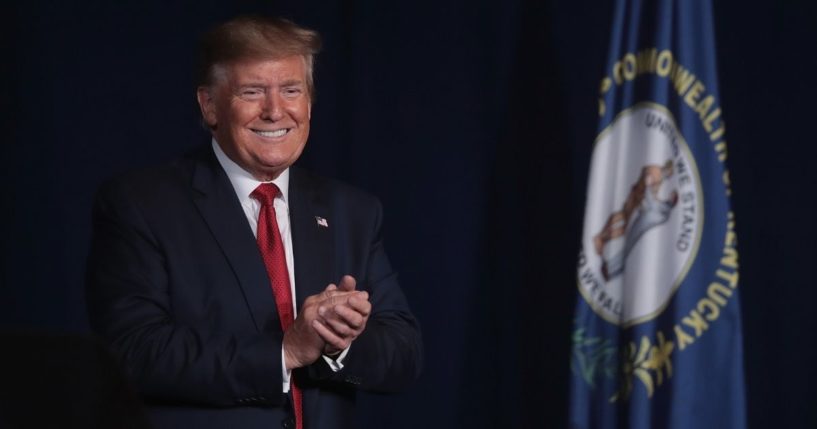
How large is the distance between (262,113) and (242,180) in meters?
0.15

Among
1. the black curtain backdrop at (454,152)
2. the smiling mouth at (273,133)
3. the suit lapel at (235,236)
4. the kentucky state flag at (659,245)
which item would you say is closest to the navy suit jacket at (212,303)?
the suit lapel at (235,236)

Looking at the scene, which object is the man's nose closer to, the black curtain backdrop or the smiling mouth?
the smiling mouth

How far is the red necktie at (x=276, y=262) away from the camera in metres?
2.41

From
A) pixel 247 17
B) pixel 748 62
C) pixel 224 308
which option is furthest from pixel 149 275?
pixel 748 62

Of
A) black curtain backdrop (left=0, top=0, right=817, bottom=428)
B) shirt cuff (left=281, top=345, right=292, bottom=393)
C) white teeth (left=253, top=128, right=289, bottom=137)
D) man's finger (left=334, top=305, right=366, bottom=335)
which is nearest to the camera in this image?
man's finger (left=334, top=305, right=366, bottom=335)

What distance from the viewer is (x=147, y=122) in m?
4.02

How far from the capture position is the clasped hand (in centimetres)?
221

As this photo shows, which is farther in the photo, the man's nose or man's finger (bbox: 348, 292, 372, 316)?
the man's nose

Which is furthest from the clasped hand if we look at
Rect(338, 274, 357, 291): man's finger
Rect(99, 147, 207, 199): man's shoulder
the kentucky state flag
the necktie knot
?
the kentucky state flag

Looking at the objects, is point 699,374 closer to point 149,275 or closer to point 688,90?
point 688,90

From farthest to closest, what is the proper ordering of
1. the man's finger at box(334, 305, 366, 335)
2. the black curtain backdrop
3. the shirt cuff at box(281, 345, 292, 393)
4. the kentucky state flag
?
the black curtain backdrop
the kentucky state flag
the shirt cuff at box(281, 345, 292, 393)
the man's finger at box(334, 305, 366, 335)

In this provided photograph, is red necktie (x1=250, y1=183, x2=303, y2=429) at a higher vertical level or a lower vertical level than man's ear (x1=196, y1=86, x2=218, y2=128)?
lower

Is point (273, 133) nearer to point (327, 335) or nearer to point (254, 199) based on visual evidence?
point (254, 199)

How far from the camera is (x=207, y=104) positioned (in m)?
2.59
